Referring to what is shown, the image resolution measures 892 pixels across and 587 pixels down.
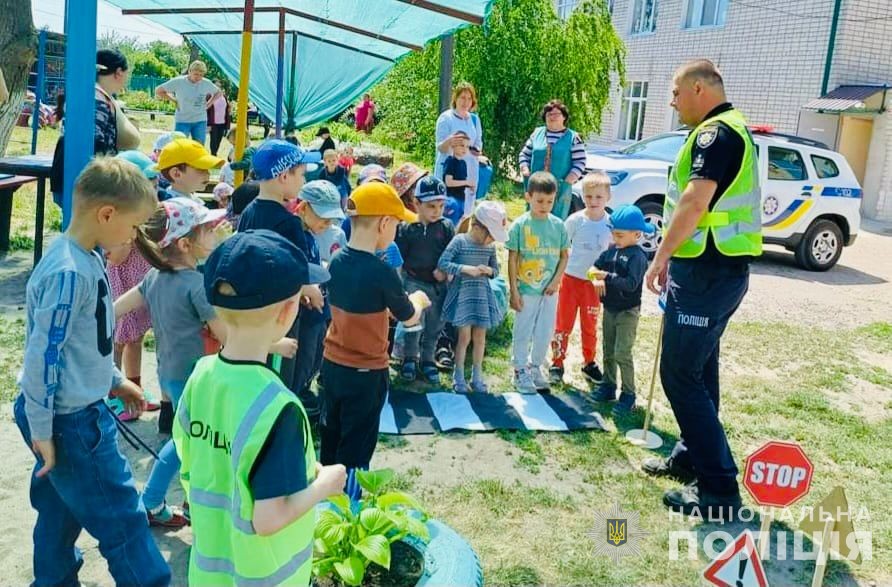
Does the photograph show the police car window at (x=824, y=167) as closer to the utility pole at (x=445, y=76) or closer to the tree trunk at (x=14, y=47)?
the utility pole at (x=445, y=76)

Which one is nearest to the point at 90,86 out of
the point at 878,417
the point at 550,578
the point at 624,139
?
the point at 550,578

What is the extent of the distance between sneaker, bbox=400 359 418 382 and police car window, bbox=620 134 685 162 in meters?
6.84

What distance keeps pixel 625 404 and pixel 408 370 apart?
1.58 m

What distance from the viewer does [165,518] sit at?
3.37m

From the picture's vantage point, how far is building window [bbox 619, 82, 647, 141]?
22.5 m

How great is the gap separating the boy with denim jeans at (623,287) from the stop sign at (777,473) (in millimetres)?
2337

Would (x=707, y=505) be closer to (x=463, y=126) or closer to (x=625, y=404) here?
(x=625, y=404)

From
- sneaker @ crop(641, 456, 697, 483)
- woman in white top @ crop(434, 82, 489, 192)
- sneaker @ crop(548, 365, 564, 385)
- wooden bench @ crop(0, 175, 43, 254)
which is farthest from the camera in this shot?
wooden bench @ crop(0, 175, 43, 254)

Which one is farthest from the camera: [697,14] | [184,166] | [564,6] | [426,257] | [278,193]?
[564,6]

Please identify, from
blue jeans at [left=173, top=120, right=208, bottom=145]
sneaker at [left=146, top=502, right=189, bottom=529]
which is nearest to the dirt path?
sneaker at [left=146, top=502, right=189, bottom=529]

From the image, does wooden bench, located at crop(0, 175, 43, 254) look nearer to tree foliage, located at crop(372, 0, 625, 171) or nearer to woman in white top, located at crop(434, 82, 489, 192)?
woman in white top, located at crop(434, 82, 489, 192)

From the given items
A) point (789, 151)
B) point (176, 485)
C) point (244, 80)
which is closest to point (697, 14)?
point (789, 151)

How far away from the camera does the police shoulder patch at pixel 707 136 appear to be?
372 cm

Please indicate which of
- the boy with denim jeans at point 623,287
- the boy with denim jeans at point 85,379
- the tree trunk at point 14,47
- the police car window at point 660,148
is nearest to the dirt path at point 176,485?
the boy with denim jeans at point 85,379
